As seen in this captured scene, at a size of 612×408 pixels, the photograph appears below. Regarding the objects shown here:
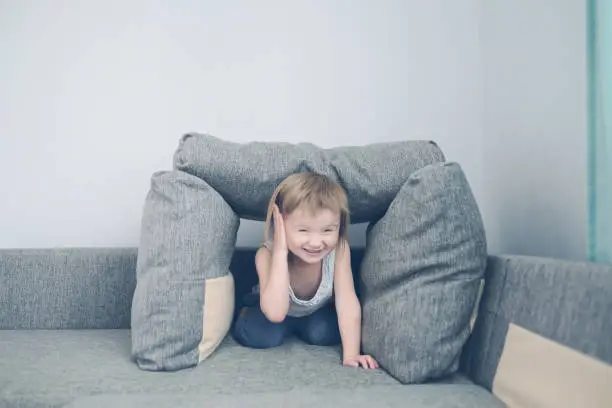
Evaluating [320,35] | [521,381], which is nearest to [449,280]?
[521,381]

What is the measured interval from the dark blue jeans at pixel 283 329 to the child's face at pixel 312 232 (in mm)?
188

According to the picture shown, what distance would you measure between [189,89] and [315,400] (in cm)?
117

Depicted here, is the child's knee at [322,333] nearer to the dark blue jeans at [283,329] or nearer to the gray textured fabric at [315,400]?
the dark blue jeans at [283,329]

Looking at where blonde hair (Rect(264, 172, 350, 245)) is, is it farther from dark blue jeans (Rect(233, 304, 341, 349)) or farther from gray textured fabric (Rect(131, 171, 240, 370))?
dark blue jeans (Rect(233, 304, 341, 349))

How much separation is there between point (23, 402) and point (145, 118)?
101cm

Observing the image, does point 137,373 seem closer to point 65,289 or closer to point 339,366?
point 339,366

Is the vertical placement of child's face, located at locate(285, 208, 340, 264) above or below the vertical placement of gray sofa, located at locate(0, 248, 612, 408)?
above

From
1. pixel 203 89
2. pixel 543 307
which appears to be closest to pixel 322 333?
pixel 543 307

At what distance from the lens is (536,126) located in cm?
148

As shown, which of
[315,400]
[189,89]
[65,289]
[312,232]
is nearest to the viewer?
[315,400]

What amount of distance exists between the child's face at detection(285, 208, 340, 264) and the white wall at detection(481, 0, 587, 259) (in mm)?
511

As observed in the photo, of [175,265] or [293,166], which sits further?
[293,166]

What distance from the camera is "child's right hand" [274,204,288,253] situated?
1.46 m

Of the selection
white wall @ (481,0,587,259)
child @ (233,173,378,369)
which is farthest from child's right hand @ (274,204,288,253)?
white wall @ (481,0,587,259)
